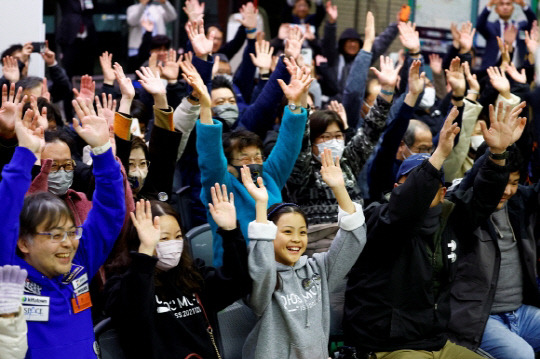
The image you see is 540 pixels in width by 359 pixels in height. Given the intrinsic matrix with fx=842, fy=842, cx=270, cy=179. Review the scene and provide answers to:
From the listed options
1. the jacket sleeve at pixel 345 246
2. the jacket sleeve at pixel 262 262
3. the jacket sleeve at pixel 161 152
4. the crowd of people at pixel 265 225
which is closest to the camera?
the crowd of people at pixel 265 225

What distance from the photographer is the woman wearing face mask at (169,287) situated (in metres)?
3.89

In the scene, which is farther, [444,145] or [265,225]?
[444,145]

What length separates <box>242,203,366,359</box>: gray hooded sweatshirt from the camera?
14.0 ft

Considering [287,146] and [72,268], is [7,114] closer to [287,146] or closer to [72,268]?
[72,268]

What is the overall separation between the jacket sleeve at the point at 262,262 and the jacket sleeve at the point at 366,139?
179 cm

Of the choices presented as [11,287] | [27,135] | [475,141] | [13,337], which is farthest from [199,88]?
[475,141]

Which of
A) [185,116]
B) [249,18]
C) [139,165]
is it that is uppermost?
[249,18]

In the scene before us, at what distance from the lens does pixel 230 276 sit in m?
4.21

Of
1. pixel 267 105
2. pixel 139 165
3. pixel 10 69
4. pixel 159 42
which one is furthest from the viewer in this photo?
pixel 159 42

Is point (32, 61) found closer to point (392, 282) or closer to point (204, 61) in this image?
point (204, 61)

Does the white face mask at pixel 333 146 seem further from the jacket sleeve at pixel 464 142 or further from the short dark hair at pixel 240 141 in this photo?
the jacket sleeve at pixel 464 142

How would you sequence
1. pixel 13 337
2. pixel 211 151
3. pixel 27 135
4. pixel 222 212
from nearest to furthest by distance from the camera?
1. pixel 13 337
2. pixel 27 135
3. pixel 222 212
4. pixel 211 151

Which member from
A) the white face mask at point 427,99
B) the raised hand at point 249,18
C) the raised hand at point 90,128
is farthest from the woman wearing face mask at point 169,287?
the white face mask at point 427,99

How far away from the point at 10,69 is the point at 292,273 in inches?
135
